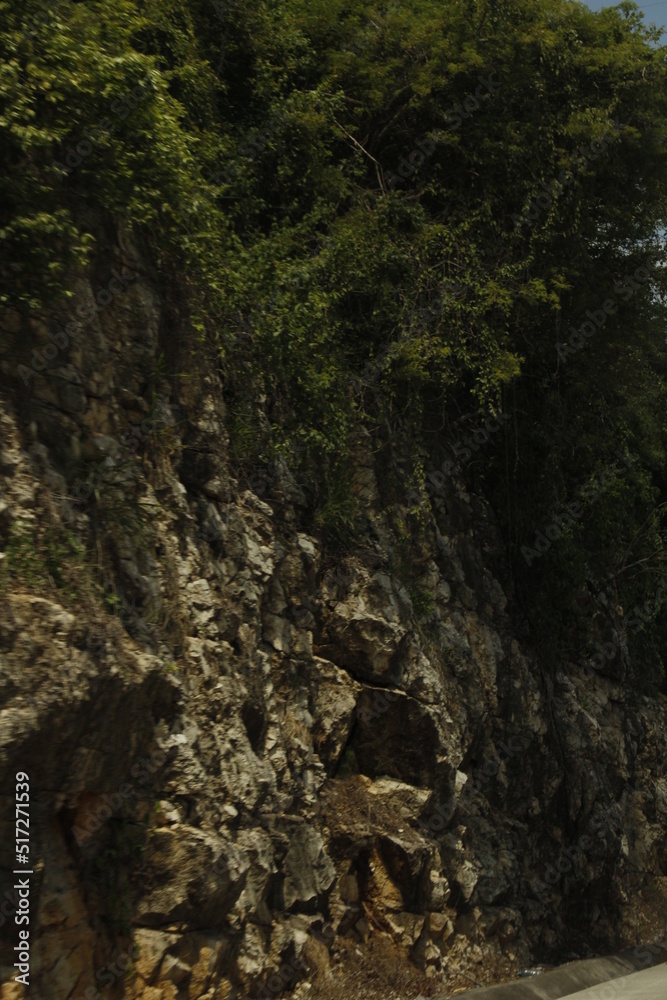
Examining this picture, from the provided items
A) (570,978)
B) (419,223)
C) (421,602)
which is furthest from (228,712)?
(419,223)

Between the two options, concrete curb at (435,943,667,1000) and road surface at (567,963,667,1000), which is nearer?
concrete curb at (435,943,667,1000)

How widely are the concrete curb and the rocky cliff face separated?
0.72 m

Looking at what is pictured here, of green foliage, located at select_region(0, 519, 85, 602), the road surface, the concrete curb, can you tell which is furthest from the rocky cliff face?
the road surface

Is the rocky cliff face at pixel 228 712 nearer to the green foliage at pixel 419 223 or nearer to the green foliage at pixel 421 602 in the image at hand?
the green foliage at pixel 421 602

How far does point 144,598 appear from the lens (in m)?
6.79

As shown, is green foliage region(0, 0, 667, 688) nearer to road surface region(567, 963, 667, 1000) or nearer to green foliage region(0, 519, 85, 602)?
green foliage region(0, 519, 85, 602)

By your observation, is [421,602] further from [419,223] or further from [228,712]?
[419,223]

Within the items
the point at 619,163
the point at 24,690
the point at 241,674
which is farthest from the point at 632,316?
the point at 24,690

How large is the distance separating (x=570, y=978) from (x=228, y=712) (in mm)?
4841

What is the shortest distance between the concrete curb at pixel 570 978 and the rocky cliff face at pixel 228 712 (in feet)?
2.37

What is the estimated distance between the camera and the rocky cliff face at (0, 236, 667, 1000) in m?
5.78

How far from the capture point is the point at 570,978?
32.0 feet

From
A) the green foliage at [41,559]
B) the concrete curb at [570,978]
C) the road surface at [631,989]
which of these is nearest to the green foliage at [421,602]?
the concrete curb at [570,978]

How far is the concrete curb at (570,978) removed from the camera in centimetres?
845
